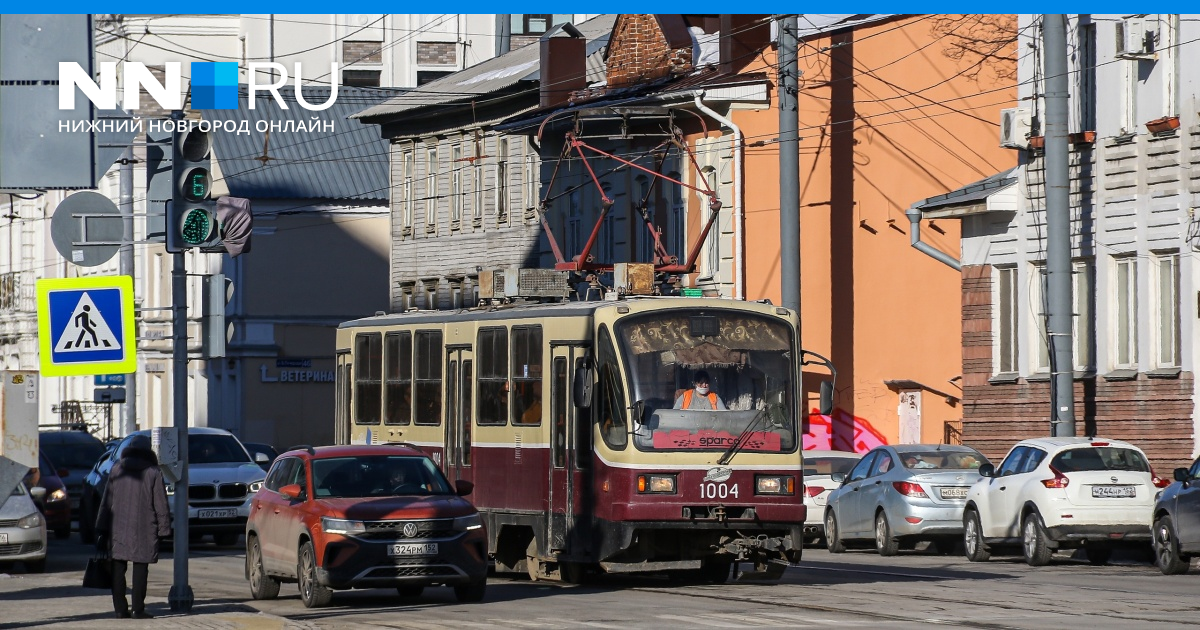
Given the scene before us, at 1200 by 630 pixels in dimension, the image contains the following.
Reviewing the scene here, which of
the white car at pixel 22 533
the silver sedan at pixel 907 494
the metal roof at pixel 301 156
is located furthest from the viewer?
the metal roof at pixel 301 156

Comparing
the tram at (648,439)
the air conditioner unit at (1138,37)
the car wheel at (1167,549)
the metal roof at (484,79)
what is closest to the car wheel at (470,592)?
the tram at (648,439)

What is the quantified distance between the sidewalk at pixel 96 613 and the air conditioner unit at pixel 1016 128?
1679 cm

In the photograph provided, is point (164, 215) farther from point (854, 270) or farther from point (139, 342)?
point (139, 342)

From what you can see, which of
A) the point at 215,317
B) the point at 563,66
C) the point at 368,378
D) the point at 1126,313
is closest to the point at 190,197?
the point at 215,317

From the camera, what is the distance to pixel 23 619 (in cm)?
1869

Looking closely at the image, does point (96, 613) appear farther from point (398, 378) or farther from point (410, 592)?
point (398, 378)

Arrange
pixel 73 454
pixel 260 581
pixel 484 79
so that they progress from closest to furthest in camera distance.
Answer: pixel 260 581
pixel 73 454
pixel 484 79

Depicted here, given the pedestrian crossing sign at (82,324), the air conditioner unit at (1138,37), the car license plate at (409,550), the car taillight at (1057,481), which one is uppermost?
the air conditioner unit at (1138,37)

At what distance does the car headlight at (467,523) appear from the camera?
19.9 m

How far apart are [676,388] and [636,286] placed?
2.51m

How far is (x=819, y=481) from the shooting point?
32.6 m

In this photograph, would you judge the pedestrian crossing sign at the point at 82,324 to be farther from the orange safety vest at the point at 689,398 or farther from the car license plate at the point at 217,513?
the car license plate at the point at 217,513

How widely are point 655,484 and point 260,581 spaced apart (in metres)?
3.88

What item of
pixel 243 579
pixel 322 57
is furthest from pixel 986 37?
pixel 322 57
